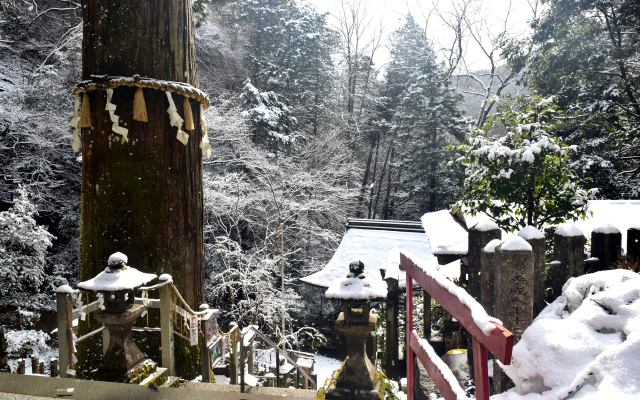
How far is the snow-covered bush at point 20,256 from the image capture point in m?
10.6

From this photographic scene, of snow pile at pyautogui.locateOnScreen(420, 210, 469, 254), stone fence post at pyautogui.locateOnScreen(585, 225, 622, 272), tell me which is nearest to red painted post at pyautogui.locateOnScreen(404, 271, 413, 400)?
stone fence post at pyautogui.locateOnScreen(585, 225, 622, 272)

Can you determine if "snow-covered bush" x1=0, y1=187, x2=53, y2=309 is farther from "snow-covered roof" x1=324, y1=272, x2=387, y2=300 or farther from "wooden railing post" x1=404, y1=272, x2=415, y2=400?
"wooden railing post" x1=404, y1=272, x2=415, y2=400

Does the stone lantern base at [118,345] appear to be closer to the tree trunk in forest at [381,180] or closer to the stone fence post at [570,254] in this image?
the stone fence post at [570,254]

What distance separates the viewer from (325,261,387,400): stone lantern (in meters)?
2.55

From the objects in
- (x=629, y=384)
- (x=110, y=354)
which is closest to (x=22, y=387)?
(x=110, y=354)

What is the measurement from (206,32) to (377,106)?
11.1 metres

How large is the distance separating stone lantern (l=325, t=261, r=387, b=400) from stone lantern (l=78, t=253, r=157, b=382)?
1.37 metres

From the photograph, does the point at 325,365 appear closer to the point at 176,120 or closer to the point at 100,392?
the point at 100,392

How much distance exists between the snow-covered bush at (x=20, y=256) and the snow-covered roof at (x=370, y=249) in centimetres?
724

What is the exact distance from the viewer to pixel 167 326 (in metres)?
3.17

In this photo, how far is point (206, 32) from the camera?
19.6 meters

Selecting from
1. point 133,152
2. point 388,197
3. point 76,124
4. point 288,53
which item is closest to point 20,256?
point 76,124

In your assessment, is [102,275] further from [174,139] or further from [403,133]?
[403,133]

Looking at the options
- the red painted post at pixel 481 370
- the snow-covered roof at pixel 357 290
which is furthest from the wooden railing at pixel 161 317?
the red painted post at pixel 481 370
